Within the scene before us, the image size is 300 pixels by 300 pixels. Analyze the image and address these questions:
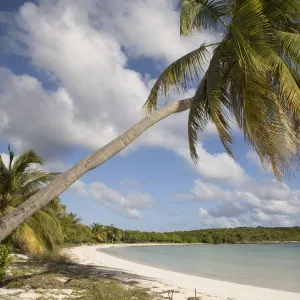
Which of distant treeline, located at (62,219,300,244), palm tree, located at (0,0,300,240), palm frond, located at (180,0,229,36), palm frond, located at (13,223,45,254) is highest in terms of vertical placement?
distant treeline, located at (62,219,300,244)

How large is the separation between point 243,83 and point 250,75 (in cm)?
Result: 41

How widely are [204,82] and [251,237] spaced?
113572 millimetres

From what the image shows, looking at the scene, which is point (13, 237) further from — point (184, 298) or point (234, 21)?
point (234, 21)

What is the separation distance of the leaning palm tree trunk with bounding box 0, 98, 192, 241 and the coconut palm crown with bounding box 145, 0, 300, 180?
46.6 inches

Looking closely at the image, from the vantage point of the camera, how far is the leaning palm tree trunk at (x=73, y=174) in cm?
451

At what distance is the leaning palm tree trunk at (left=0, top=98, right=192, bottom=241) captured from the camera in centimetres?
451

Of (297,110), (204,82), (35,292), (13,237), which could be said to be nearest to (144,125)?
(204,82)

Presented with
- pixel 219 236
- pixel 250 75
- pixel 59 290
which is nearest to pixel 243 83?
pixel 250 75

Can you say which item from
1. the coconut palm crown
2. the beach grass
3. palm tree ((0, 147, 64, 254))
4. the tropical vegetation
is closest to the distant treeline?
the tropical vegetation

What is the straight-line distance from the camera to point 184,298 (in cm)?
1041

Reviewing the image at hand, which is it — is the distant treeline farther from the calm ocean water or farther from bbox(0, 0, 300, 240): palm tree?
bbox(0, 0, 300, 240): palm tree

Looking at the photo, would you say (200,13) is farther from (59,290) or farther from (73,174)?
(59,290)

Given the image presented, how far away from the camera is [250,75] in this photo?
645cm

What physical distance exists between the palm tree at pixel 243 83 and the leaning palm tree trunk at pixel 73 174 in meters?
0.01
